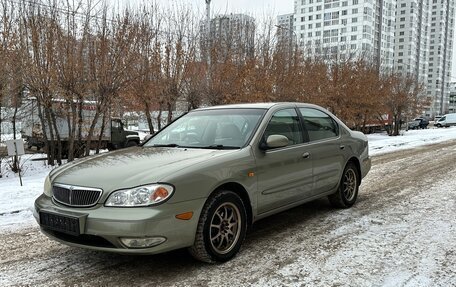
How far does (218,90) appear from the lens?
58.0ft

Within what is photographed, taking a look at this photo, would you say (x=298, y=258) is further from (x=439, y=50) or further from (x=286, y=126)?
(x=439, y=50)

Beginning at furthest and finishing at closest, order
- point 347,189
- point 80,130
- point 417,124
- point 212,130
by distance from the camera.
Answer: point 417,124
point 80,130
point 347,189
point 212,130

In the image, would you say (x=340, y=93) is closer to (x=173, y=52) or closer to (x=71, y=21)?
(x=173, y=52)

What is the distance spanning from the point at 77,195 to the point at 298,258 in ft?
7.34

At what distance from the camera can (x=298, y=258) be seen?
4.08 metres

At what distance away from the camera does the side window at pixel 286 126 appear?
474 cm

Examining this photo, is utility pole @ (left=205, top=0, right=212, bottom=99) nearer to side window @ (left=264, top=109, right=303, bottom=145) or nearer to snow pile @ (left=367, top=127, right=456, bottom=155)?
snow pile @ (left=367, top=127, right=456, bottom=155)

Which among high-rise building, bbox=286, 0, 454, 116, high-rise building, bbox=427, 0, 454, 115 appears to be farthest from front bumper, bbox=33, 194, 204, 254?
high-rise building, bbox=427, 0, 454, 115

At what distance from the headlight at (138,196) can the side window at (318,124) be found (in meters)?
2.56

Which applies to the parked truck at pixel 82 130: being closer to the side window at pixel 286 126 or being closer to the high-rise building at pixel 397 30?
the side window at pixel 286 126

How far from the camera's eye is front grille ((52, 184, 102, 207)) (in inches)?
137

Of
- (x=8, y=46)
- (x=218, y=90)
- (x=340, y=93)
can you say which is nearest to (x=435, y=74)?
(x=340, y=93)

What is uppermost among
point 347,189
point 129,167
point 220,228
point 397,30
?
point 397,30

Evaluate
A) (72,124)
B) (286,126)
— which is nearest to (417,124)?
(72,124)
